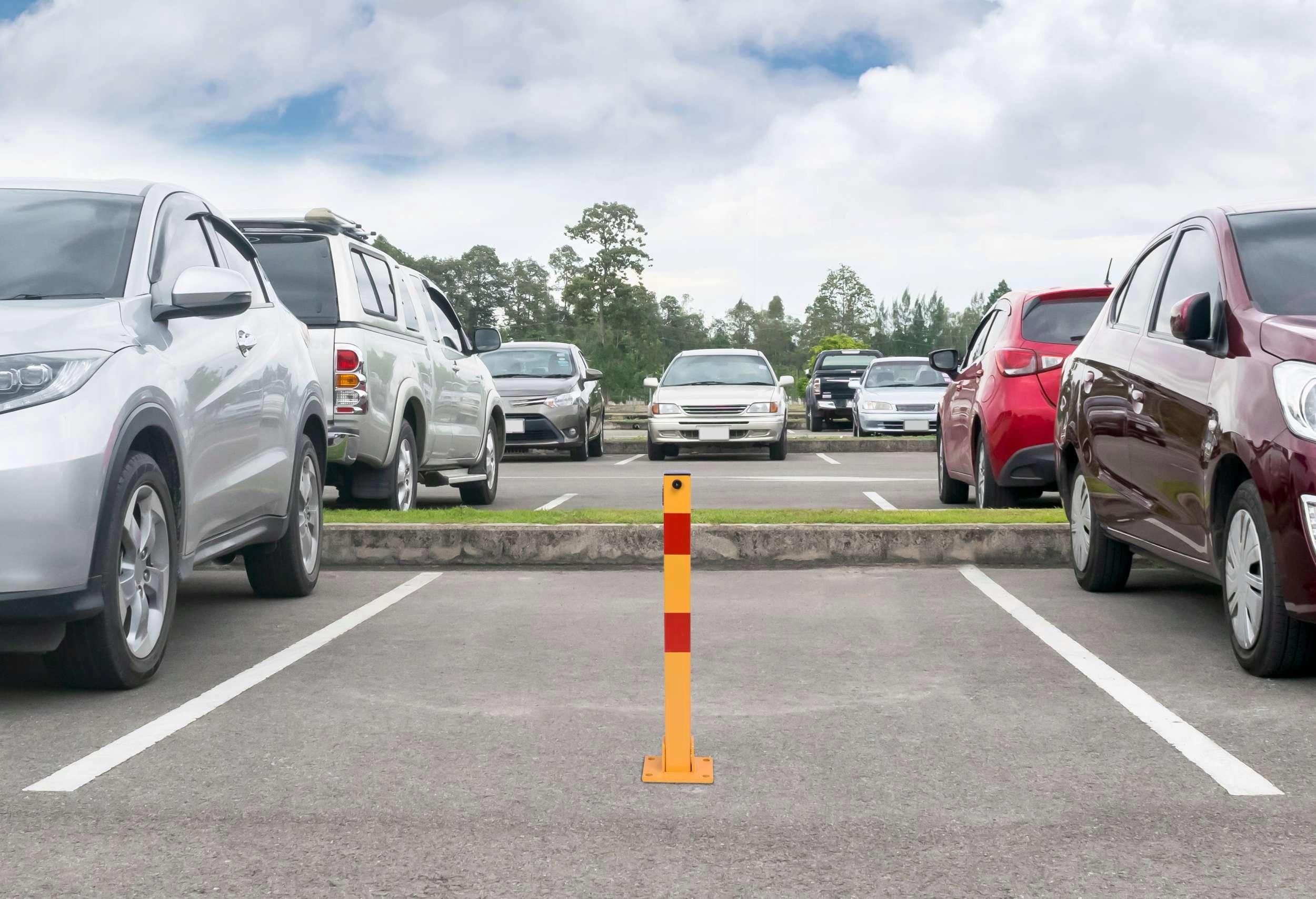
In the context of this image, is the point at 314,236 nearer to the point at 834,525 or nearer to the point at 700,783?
the point at 834,525

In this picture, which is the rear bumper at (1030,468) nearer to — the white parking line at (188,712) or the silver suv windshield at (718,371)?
the white parking line at (188,712)

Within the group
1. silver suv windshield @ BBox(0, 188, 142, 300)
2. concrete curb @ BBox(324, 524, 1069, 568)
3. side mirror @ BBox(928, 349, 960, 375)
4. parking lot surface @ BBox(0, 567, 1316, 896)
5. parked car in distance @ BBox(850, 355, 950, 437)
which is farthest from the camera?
parked car in distance @ BBox(850, 355, 950, 437)

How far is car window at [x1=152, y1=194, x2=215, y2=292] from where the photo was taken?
19.4ft

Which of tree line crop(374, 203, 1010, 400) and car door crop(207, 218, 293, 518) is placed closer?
car door crop(207, 218, 293, 518)

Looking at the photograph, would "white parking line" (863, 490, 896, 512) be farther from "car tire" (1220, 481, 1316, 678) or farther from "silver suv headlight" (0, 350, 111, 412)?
"silver suv headlight" (0, 350, 111, 412)

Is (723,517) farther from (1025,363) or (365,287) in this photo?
(365,287)

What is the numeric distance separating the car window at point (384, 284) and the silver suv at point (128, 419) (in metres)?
3.13

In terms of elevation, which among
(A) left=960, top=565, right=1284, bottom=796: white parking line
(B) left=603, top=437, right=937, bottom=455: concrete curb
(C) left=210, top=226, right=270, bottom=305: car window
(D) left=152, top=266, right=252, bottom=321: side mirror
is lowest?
(B) left=603, top=437, right=937, bottom=455: concrete curb

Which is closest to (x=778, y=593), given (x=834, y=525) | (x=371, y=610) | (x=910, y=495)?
(x=834, y=525)

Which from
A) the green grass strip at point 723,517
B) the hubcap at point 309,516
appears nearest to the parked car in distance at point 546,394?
the green grass strip at point 723,517

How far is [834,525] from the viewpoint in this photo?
8.66 m

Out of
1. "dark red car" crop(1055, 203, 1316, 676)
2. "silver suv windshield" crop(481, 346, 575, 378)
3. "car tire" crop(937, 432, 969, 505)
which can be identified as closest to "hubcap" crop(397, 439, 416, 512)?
"car tire" crop(937, 432, 969, 505)

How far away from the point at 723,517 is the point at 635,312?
82.1m

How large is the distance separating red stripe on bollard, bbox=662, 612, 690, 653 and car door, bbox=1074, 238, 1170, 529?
121 inches
